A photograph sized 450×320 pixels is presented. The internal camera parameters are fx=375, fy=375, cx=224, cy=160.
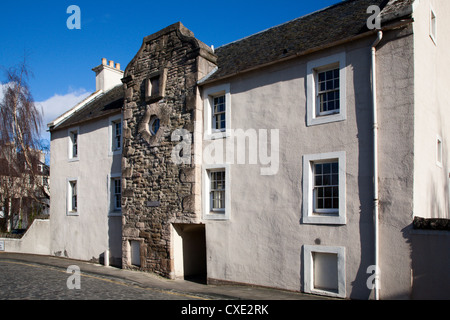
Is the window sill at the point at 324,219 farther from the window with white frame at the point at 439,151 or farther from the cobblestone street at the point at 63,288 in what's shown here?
the cobblestone street at the point at 63,288

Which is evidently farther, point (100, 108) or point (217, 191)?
point (100, 108)

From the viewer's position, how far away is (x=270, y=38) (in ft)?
44.0

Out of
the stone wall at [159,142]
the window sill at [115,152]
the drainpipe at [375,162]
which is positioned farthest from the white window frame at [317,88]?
the window sill at [115,152]

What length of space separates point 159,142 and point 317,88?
625 cm

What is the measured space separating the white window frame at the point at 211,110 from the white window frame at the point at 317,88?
289cm

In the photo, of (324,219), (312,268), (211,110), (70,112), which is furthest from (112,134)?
(312,268)

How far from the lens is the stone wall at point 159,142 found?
13211 millimetres

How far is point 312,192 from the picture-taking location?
412 inches

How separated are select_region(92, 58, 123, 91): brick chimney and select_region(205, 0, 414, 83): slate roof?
31.7 ft

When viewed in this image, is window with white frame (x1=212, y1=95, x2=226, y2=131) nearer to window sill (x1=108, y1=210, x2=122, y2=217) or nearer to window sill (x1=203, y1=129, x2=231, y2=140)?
window sill (x1=203, y1=129, x2=231, y2=140)

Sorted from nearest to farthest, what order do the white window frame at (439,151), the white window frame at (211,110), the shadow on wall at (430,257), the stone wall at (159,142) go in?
the shadow on wall at (430,257) → the white window frame at (439,151) → the white window frame at (211,110) → the stone wall at (159,142)

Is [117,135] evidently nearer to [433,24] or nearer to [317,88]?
[317,88]

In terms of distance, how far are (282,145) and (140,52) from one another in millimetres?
7688

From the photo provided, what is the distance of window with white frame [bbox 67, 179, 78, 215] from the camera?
18.8 m
